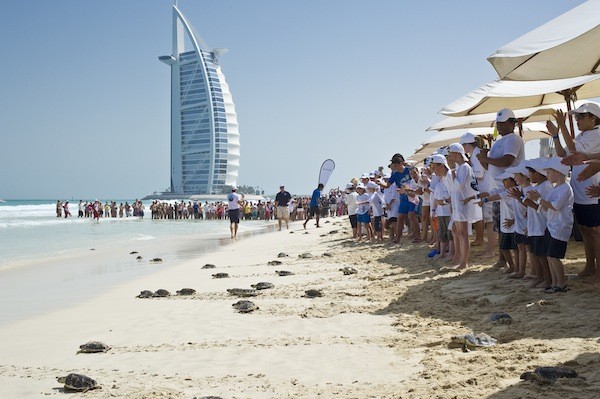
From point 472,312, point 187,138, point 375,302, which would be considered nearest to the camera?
point 472,312

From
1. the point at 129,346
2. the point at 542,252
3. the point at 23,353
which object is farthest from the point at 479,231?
the point at 23,353

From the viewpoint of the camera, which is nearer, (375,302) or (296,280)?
(375,302)

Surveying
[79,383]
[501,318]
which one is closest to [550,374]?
[501,318]

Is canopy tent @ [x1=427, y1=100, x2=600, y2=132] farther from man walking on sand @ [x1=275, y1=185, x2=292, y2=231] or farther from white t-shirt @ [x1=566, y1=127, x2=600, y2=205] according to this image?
man walking on sand @ [x1=275, y1=185, x2=292, y2=231]

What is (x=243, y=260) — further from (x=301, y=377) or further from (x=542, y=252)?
(x=301, y=377)

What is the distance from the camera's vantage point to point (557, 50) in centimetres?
488

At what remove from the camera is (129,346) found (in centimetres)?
508

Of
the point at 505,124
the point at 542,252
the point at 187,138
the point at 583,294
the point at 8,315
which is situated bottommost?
the point at 8,315

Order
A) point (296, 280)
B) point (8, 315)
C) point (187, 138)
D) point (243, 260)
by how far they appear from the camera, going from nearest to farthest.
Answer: point (8, 315)
point (296, 280)
point (243, 260)
point (187, 138)

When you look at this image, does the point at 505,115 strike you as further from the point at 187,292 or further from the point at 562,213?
the point at 187,292

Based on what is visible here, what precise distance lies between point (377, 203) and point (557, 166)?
864 centimetres

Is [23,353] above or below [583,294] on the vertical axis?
below

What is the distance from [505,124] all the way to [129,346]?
481 cm

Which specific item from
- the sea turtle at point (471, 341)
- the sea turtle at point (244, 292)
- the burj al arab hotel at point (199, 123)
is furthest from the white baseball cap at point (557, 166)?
the burj al arab hotel at point (199, 123)
